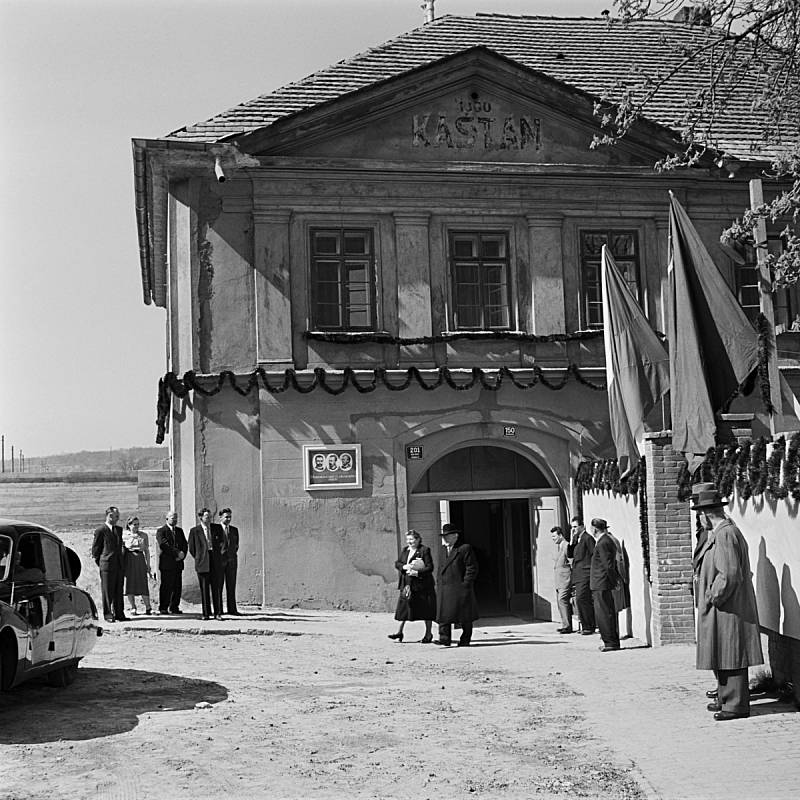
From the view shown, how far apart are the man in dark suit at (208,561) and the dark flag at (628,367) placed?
6.51 meters

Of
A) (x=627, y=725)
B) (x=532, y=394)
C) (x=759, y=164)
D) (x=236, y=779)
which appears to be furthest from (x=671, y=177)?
(x=236, y=779)

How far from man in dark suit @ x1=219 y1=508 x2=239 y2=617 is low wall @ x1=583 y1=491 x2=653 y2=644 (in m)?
6.25

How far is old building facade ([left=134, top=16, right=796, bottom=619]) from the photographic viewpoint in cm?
2064

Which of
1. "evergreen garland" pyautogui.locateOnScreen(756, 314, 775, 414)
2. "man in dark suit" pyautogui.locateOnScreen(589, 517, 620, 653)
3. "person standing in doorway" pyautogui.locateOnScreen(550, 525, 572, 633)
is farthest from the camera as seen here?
"person standing in doorway" pyautogui.locateOnScreen(550, 525, 572, 633)

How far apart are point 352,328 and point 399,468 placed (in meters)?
2.72

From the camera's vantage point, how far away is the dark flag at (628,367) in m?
17.1

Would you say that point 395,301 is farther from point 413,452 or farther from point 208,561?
point 208,561

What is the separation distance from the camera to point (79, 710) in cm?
1113

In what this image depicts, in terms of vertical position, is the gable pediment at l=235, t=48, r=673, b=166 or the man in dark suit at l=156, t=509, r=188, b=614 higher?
the gable pediment at l=235, t=48, r=673, b=166

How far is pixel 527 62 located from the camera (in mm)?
25547

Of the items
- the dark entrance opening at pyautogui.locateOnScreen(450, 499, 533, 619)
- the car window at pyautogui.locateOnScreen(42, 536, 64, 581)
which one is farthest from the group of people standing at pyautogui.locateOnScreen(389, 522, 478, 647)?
the car window at pyautogui.locateOnScreen(42, 536, 64, 581)

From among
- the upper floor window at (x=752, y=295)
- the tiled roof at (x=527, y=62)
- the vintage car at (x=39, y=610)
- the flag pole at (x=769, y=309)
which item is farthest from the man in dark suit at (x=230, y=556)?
the upper floor window at (x=752, y=295)

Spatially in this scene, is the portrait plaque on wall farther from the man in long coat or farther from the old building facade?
the man in long coat

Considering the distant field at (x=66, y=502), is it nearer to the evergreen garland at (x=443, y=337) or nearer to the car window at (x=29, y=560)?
the evergreen garland at (x=443, y=337)
